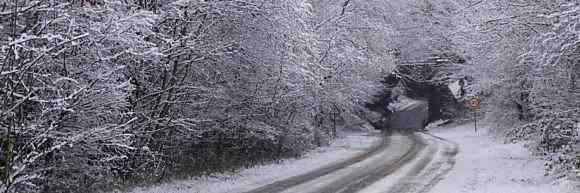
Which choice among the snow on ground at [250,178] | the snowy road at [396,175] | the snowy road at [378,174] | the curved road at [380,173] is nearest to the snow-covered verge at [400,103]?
the curved road at [380,173]

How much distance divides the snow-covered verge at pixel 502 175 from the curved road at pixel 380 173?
1.56ft

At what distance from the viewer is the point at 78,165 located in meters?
10.3

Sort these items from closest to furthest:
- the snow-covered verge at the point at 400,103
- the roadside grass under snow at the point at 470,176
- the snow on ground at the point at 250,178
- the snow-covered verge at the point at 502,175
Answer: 1. the snow-covered verge at the point at 502,175
2. the roadside grass under snow at the point at 470,176
3. the snow on ground at the point at 250,178
4. the snow-covered verge at the point at 400,103

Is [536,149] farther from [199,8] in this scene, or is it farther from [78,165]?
[78,165]

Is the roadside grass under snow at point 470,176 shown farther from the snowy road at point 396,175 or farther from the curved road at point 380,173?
the curved road at point 380,173

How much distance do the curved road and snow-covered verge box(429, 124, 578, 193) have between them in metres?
0.48

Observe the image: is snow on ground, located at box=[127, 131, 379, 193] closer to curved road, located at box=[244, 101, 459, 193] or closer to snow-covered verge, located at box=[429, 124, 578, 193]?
curved road, located at box=[244, 101, 459, 193]

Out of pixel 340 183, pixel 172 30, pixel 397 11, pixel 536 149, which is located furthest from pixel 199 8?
pixel 397 11

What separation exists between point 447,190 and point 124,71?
7140 mm

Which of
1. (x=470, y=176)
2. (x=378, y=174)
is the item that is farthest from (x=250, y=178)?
(x=470, y=176)

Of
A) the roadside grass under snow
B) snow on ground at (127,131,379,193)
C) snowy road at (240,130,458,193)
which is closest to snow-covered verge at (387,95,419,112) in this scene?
snowy road at (240,130,458,193)

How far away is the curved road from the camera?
12.9 m

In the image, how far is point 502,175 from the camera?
14.1 metres

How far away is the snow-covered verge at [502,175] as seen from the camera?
1157 cm
